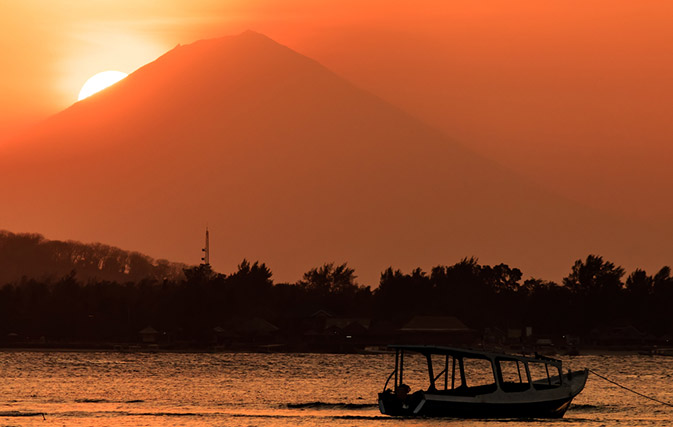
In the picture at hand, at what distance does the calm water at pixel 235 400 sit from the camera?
9512cm

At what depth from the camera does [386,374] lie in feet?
593

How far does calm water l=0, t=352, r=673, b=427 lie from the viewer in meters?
95.1

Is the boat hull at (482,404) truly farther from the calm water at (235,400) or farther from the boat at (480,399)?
the calm water at (235,400)

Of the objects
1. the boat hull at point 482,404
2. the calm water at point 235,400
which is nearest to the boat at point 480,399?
the boat hull at point 482,404

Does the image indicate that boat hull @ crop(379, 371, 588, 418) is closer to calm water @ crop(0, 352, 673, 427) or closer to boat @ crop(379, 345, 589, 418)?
boat @ crop(379, 345, 589, 418)

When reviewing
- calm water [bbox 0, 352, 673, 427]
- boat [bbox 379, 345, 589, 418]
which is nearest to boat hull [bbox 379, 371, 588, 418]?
boat [bbox 379, 345, 589, 418]

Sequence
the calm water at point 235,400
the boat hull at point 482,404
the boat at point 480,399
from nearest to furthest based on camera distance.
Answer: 1. the boat hull at point 482,404
2. the boat at point 480,399
3. the calm water at point 235,400

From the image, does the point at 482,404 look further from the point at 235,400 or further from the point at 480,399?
the point at 235,400

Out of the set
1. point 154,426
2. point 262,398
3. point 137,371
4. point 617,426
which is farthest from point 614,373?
point 154,426

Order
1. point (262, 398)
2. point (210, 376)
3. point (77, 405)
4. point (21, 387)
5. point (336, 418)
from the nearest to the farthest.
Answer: point (336, 418), point (77, 405), point (262, 398), point (21, 387), point (210, 376)

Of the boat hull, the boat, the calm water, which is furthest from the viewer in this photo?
the calm water

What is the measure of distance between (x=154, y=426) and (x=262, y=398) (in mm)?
31263

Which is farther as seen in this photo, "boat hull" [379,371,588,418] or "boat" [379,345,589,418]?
"boat" [379,345,589,418]

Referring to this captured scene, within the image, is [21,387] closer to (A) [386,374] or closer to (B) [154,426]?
(B) [154,426]
